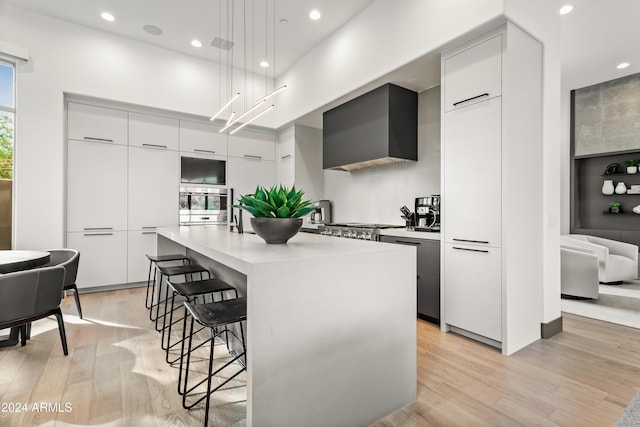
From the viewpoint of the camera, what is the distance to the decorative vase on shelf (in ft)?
17.7

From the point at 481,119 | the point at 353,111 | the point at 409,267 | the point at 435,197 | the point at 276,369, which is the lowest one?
the point at 276,369

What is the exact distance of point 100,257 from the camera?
4051 millimetres

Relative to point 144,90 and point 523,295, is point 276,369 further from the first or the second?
point 144,90

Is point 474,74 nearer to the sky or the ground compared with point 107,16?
nearer to the ground

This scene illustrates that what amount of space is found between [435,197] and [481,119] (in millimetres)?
962

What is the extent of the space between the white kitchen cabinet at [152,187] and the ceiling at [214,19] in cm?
149

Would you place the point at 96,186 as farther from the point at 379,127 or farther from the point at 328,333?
the point at 328,333

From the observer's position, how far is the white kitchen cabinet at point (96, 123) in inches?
154

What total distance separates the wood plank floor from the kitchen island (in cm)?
26

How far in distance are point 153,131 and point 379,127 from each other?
310 cm

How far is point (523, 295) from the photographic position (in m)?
2.42

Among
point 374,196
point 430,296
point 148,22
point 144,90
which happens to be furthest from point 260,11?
point 430,296

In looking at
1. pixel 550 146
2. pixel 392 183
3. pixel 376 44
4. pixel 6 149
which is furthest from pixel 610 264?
pixel 6 149

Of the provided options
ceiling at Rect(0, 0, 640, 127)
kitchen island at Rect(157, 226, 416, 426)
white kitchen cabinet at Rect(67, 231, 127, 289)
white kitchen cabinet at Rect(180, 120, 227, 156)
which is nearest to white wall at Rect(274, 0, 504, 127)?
ceiling at Rect(0, 0, 640, 127)
